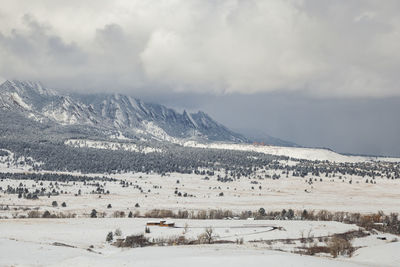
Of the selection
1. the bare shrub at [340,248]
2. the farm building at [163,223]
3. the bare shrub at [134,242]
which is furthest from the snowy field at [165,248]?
the bare shrub at [134,242]

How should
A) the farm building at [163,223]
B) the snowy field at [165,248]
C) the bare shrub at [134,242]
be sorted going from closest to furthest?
the snowy field at [165,248] < the bare shrub at [134,242] < the farm building at [163,223]

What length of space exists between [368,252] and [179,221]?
6136 centimetres

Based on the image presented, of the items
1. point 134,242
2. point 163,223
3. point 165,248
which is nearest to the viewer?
point 165,248

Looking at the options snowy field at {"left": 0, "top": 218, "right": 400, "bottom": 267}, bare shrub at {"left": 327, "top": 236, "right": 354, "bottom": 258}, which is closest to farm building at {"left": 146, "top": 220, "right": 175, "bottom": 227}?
snowy field at {"left": 0, "top": 218, "right": 400, "bottom": 267}

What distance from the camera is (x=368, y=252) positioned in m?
96.1

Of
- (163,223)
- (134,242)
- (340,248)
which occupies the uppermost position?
(340,248)

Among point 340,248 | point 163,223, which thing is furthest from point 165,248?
point 340,248

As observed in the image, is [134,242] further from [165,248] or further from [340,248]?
[340,248]

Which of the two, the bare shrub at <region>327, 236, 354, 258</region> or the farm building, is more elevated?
the bare shrub at <region>327, 236, 354, 258</region>

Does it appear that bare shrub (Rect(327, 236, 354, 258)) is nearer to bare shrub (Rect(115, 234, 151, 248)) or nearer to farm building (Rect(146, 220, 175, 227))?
bare shrub (Rect(115, 234, 151, 248))

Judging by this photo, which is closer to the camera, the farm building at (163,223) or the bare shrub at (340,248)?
the bare shrub at (340,248)

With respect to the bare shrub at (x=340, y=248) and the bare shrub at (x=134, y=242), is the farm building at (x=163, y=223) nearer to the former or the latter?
the bare shrub at (x=134, y=242)

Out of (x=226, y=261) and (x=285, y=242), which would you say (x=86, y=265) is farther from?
(x=285, y=242)

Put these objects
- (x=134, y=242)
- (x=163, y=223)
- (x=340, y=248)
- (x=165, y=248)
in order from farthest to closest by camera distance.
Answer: (x=163, y=223) → (x=340, y=248) → (x=134, y=242) → (x=165, y=248)
